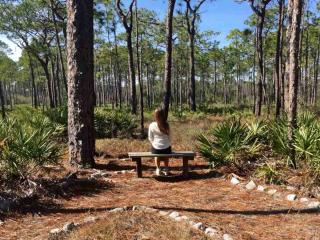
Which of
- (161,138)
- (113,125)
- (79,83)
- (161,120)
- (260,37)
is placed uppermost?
(260,37)

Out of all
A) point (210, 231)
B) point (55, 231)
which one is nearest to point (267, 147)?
point (210, 231)

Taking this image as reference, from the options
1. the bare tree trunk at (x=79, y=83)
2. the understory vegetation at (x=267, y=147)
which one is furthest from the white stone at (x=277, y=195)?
the bare tree trunk at (x=79, y=83)

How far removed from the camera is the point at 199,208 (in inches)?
247

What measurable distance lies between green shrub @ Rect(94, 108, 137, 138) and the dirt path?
692 centimetres

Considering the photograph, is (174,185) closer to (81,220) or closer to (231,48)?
(81,220)

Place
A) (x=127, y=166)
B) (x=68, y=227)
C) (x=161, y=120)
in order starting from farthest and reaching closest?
1. (x=127, y=166)
2. (x=161, y=120)
3. (x=68, y=227)

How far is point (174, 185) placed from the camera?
815cm

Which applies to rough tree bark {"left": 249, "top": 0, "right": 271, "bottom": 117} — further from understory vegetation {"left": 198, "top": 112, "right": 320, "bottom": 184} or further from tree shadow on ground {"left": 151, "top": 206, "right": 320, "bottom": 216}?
tree shadow on ground {"left": 151, "top": 206, "right": 320, "bottom": 216}

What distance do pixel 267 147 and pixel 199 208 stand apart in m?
3.82

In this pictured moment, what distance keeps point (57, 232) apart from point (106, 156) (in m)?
6.43

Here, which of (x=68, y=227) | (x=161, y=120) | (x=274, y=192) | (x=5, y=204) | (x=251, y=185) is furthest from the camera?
(x=161, y=120)

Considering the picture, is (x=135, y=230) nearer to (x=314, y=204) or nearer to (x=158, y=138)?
(x=314, y=204)

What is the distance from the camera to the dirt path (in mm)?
5203

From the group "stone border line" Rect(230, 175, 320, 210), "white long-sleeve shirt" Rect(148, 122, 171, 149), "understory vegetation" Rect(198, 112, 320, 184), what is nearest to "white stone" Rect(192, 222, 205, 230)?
"stone border line" Rect(230, 175, 320, 210)
